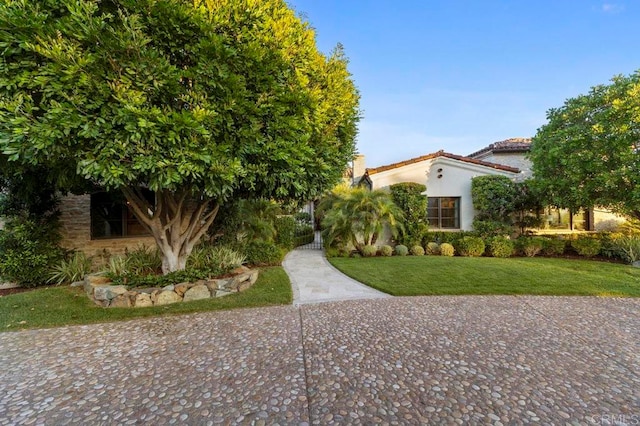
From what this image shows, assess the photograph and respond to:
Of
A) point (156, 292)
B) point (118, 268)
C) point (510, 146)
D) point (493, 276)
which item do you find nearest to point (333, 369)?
point (156, 292)

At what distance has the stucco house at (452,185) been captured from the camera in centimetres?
1395

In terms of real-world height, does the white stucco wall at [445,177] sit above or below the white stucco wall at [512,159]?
below

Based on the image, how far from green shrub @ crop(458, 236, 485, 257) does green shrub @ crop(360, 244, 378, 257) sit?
12.8ft

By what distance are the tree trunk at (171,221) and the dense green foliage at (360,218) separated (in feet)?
19.8

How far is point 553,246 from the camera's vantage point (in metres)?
12.2

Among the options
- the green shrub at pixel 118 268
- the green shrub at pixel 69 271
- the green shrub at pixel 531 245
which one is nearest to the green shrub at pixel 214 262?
the green shrub at pixel 118 268

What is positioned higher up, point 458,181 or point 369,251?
point 458,181

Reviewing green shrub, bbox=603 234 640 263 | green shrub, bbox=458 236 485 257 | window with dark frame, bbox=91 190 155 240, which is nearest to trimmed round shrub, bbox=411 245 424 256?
green shrub, bbox=458 236 485 257

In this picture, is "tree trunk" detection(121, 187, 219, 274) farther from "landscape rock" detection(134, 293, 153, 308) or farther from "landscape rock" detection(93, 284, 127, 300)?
"landscape rock" detection(93, 284, 127, 300)

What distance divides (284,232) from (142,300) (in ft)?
26.7

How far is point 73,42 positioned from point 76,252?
7632 mm

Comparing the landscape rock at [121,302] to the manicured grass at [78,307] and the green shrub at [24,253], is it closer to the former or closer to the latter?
the manicured grass at [78,307]

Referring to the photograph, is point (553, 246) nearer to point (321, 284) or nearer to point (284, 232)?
point (321, 284)

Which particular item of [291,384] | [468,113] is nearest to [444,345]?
[291,384]
